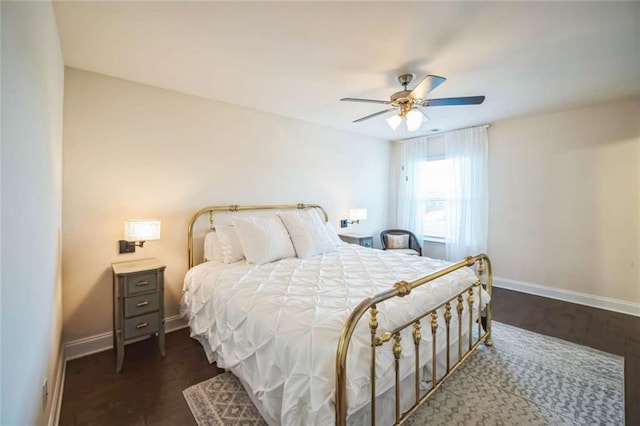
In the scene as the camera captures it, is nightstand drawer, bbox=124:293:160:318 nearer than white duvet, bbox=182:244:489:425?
No

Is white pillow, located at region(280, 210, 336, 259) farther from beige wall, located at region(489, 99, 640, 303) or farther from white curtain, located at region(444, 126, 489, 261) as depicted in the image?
beige wall, located at region(489, 99, 640, 303)

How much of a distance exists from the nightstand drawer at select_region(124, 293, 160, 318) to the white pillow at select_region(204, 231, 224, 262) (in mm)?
642

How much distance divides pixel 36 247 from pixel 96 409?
4.06 ft

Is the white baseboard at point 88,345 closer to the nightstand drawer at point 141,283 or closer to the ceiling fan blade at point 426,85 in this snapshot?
the nightstand drawer at point 141,283

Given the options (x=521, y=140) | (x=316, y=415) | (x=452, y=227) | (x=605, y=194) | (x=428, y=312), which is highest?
(x=521, y=140)

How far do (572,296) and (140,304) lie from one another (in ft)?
16.8

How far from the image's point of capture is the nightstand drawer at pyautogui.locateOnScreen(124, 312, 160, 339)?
2279 millimetres

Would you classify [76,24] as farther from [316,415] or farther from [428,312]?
[428,312]

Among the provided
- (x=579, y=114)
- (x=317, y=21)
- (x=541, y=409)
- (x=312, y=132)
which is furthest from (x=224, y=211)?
(x=579, y=114)

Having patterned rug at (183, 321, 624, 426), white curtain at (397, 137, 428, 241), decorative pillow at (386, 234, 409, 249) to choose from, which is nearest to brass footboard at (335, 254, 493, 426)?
patterned rug at (183, 321, 624, 426)

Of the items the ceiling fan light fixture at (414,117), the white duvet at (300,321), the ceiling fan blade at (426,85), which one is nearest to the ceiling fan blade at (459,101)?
the ceiling fan light fixture at (414,117)

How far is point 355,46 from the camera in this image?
7.00 feet

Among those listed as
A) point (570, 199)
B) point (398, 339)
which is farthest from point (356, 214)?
point (398, 339)

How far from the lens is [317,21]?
185cm
